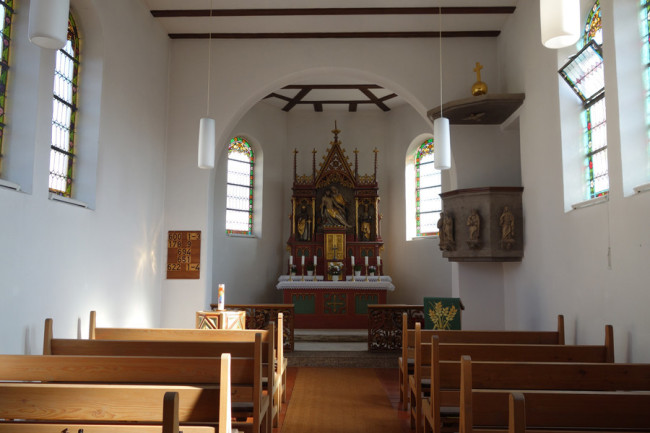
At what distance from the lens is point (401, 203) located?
12383 millimetres

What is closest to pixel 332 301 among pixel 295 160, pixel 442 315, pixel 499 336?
pixel 295 160

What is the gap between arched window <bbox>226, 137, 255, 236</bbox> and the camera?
39.0ft

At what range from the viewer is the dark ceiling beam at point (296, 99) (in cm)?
1167

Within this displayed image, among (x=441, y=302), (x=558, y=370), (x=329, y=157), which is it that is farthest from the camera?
(x=329, y=157)

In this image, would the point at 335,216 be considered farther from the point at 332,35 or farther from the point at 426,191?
the point at 332,35

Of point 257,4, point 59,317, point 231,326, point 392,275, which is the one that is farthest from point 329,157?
point 59,317

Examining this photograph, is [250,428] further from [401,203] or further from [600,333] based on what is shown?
[401,203]

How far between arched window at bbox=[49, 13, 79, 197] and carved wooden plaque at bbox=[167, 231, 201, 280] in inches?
102

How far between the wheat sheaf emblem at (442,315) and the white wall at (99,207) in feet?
13.4

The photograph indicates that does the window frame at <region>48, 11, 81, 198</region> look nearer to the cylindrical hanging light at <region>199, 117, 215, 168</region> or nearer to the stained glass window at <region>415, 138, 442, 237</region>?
the cylindrical hanging light at <region>199, 117, 215, 168</region>

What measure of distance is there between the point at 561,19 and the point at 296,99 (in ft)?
Result: 30.7

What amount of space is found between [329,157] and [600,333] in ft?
27.1

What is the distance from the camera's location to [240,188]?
39.9 ft

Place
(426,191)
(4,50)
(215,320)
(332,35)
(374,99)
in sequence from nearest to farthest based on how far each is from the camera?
(4,50) → (215,320) → (332,35) → (426,191) → (374,99)
